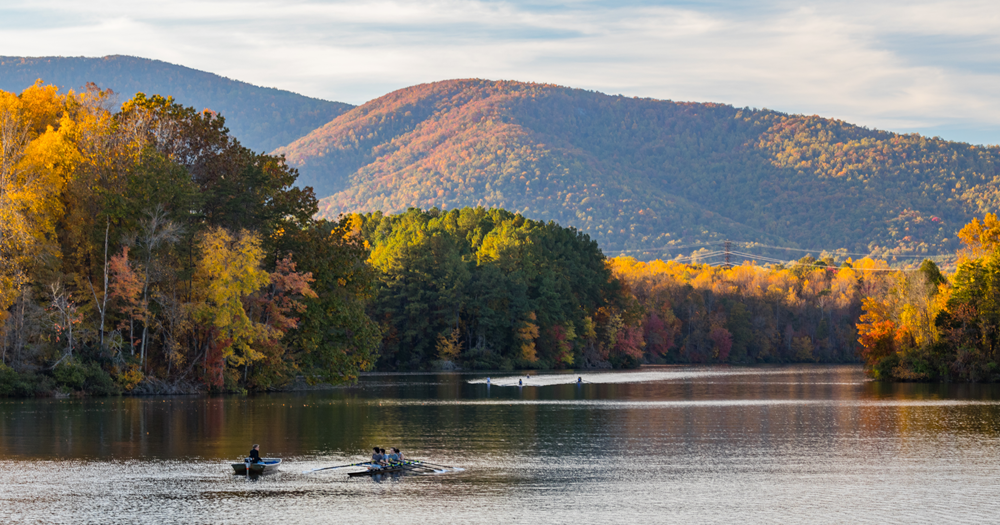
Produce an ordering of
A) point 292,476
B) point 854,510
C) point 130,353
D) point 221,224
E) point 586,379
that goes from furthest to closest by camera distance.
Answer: point 586,379 → point 221,224 → point 130,353 → point 292,476 → point 854,510

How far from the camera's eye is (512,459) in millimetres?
38469

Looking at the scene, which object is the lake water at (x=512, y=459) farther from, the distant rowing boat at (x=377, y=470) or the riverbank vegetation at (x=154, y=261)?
the riverbank vegetation at (x=154, y=261)

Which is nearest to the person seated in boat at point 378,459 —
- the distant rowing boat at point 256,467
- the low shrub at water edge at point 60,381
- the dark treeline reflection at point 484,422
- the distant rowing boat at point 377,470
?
the distant rowing boat at point 377,470

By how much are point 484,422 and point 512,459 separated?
13.9 meters

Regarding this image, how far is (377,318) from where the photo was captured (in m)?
122

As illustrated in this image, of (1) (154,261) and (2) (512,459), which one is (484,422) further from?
(1) (154,261)

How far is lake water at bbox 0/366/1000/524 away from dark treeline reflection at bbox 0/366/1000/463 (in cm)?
16

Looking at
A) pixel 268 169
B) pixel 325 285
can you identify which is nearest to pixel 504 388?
pixel 325 285

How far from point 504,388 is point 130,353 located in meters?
29.6

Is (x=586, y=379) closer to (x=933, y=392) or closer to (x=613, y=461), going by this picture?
(x=933, y=392)

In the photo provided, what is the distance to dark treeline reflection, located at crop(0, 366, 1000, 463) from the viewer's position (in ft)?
136

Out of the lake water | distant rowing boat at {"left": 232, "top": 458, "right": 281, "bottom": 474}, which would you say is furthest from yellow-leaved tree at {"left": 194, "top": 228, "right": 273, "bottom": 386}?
distant rowing boat at {"left": 232, "top": 458, "right": 281, "bottom": 474}

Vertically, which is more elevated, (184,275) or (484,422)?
(184,275)

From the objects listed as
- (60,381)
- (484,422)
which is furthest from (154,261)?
(484,422)
